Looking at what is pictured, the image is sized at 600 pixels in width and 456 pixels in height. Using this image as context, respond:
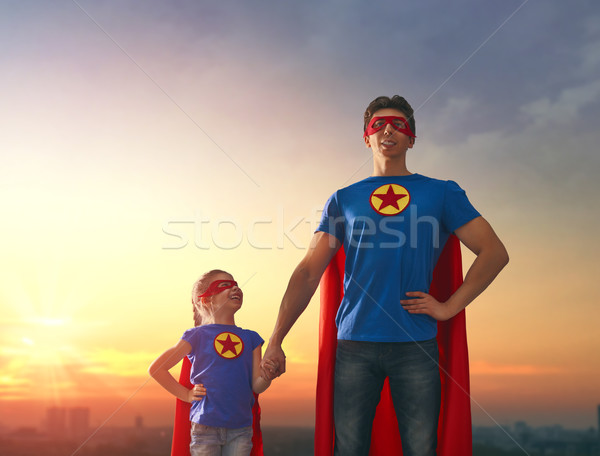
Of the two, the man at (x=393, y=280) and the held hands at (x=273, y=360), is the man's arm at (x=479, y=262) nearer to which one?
the man at (x=393, y=280)

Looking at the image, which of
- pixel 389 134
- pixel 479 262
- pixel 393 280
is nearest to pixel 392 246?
pixel 393 280

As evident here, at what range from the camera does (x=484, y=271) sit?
2.53 m

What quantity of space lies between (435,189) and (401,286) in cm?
52

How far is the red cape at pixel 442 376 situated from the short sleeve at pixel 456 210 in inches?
10.5

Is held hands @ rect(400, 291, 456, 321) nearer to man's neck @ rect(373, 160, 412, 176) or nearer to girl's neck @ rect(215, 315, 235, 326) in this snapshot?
man's neck @ rect(373, 160, 412, 176)

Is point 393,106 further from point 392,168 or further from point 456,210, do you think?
point 456,210

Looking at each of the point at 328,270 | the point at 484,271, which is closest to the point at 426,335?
the point at 484,271

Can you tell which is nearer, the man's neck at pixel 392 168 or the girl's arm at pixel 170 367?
the man's neck at pixel 392 168

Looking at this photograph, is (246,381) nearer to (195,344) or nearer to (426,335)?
(195,344)

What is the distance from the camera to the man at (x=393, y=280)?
2371 mm

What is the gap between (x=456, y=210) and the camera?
2.56 m

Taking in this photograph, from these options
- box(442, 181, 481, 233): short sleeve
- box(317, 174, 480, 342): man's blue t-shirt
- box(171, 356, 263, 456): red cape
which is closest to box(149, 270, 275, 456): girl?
box(171, 356, 263, 456): red cape

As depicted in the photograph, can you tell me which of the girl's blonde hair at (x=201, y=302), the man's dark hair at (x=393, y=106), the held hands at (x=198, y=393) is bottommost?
the held hands at (x=198, y=393)

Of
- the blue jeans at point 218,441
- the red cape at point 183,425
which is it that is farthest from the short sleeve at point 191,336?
the blue jeans at point 218,441
